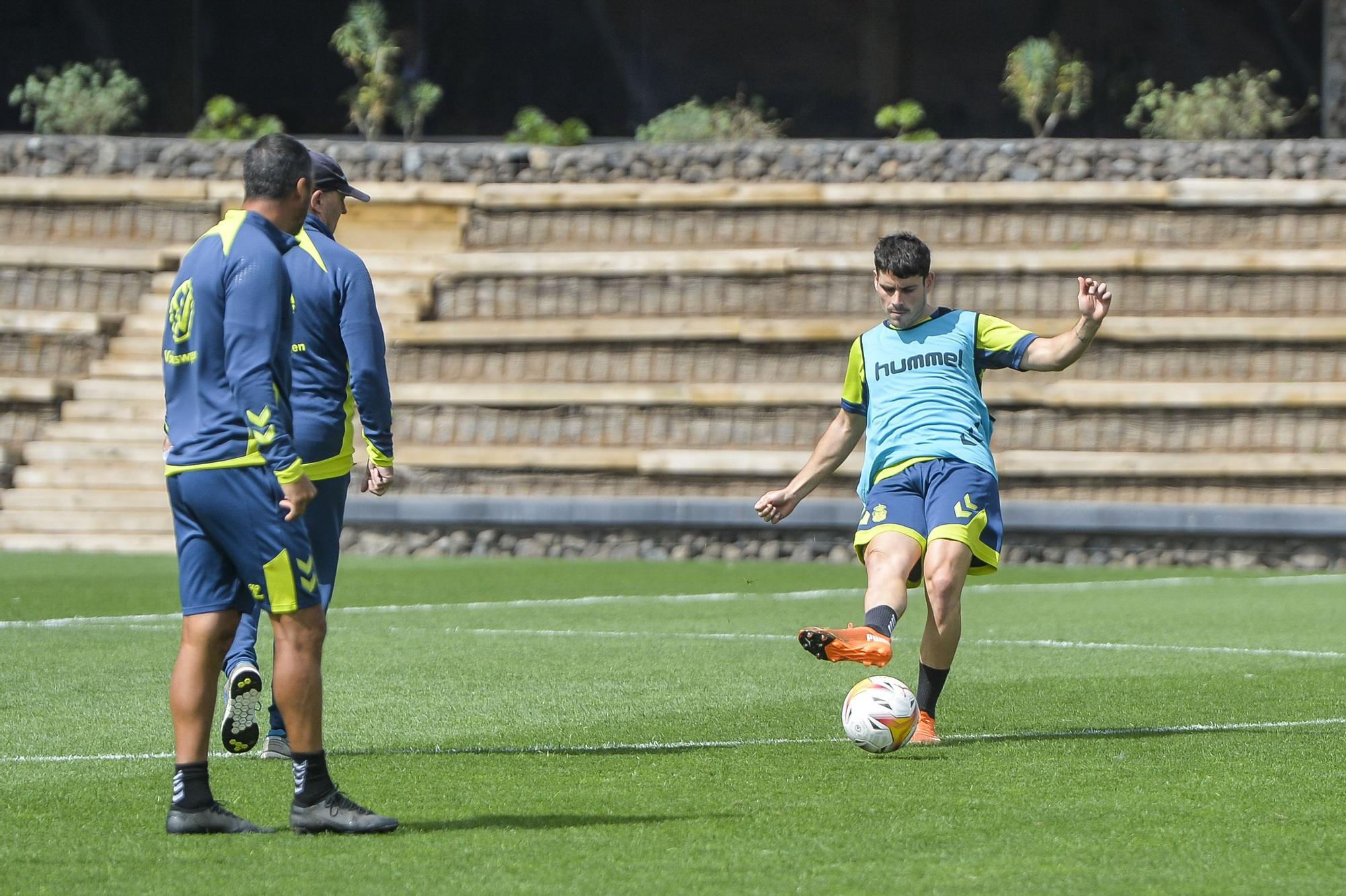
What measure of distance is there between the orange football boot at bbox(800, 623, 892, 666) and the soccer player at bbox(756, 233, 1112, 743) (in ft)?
1.39

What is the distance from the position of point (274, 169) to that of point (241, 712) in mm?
2315

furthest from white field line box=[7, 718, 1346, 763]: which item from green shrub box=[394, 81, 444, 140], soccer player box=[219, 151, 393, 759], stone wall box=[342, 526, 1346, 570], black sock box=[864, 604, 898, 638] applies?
green shrub box=[394, 81, 444, 140]

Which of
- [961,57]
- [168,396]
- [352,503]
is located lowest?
[352,503]

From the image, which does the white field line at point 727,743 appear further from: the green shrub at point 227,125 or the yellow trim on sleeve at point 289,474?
the green shrub at point 227,125

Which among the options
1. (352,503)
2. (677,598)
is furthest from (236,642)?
(352,503)

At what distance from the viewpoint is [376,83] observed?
1088 inches

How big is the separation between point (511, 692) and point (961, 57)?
65.2ft

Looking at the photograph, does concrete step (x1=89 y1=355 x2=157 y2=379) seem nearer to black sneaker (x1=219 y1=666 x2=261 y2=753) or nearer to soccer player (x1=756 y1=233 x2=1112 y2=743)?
soccer player (x1=756 y1=233 x2=1112 y2=743)

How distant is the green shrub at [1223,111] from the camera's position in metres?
24.5

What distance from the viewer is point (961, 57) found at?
91.8 ft

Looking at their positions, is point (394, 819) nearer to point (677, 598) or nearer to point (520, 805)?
point (520, 805)

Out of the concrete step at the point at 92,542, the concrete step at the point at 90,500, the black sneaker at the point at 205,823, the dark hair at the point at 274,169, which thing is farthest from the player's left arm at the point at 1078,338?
the concrete step at the point at 90,500

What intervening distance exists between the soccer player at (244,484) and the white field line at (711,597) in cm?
721

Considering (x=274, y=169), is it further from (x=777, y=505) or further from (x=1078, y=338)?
(x=1078, y=338)
